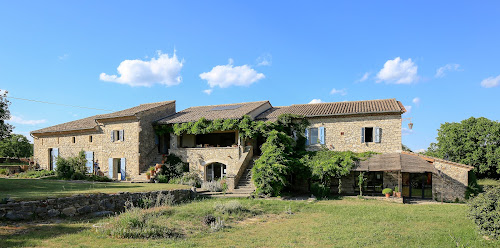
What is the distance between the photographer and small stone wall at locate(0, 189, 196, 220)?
9132 mm

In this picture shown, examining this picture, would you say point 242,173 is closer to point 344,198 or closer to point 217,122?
point 217,122

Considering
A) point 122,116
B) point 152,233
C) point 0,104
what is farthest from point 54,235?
point 122,116

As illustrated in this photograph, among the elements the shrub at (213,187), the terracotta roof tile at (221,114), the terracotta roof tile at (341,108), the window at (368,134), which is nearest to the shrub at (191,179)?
the shrub at (213,187)

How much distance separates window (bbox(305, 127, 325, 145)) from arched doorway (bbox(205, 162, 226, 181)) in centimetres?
671

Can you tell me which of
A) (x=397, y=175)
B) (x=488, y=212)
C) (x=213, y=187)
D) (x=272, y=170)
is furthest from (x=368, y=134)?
(x=488, y=212)

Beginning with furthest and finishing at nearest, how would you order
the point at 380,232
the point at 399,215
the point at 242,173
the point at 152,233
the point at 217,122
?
1. the point at 217,122
2. the point at 242,173
3. the point at 399,215
4. the point at 380,232
5. the point at 152,233

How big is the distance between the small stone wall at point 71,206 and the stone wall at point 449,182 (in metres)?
16.7

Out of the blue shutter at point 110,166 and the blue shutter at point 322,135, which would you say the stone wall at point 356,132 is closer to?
the blue shutter at point 322,135

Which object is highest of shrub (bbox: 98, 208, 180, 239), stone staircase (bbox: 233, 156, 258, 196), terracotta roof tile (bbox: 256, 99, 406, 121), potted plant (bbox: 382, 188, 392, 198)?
terracotta roof tile (bbox: 256, 99, 406, 121)

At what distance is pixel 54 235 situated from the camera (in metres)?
8.06

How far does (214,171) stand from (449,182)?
52.8ft

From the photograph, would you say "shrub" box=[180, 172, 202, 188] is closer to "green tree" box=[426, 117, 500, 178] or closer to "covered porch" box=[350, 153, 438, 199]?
"covered porch" box=[350, 153, 438, 199]

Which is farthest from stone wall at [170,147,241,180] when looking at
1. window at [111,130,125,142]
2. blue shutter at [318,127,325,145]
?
blue shutter at [318,127,325,145]

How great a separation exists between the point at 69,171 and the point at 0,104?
26.6 feet
